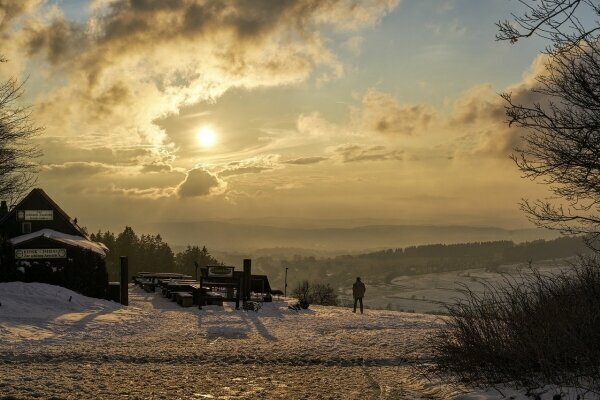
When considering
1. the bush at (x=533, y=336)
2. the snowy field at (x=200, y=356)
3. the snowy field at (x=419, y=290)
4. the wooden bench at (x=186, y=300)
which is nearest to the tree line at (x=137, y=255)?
the snowy field at (x=419, y=290)

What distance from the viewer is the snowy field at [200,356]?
9.59 metres

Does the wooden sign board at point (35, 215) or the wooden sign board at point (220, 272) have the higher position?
the wooden sign board at point (35, 215)

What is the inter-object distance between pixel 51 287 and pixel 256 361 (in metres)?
16.6

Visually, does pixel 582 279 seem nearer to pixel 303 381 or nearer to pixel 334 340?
pixel 303 381

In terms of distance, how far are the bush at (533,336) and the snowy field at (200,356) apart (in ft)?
2.32

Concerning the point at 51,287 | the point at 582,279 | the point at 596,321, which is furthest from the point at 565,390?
the point at 51,287

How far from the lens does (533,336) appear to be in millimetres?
8805

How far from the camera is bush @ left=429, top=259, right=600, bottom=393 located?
840cm

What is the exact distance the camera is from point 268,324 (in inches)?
839

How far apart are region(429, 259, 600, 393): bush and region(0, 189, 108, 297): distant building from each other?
22164 mm

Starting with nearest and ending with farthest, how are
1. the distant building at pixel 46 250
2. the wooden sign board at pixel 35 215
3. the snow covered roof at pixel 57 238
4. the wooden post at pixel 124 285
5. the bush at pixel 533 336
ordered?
the bush at pixel 533 336
the distant building at pixel 46 250
the snow covered roof at pixel 57 238
the wooden post at pixel 124 285
the wooden sign board at pixel 35 215

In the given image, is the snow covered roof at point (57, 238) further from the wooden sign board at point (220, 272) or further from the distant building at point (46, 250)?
the wooden sign board at point (220, 272)

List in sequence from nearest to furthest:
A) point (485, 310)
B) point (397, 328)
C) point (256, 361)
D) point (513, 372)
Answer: point (513, 372)
point (485, 310)
point (256, 361)
point (397, 328)

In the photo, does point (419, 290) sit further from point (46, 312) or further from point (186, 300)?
point (46, 312)
